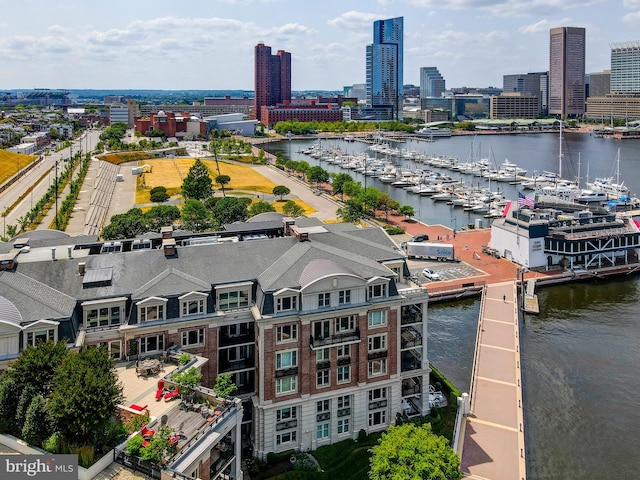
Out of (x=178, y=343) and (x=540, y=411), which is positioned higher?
(x=178, y=343)

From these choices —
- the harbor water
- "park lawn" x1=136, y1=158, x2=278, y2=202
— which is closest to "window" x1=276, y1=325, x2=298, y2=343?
the harbor water

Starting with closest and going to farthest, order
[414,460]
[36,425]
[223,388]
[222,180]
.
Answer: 1. [36,425]
2. [414,460]
3. [223,388]
4. [222,180]

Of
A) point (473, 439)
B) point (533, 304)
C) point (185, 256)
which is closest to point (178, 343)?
point (185, 256)

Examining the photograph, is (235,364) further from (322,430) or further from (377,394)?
(377,394)

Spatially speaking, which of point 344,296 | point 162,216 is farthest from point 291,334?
point 162,216

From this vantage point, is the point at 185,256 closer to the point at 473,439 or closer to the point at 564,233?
the point at 473,439
